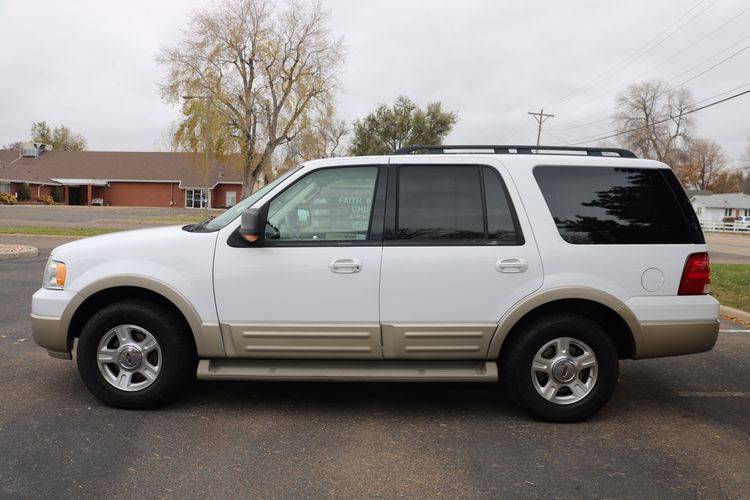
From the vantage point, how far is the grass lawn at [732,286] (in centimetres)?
960

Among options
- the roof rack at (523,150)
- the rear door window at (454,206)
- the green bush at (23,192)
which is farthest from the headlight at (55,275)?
the green bush at (23,192)

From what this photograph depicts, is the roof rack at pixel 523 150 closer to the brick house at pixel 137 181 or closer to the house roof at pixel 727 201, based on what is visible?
the brick house at pixel 137 181

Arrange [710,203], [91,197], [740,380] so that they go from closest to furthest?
[740,380] < [91,197] < [710,203]

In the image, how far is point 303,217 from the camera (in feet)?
14.9

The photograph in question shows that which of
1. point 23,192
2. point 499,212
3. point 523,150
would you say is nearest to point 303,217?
point 499,212

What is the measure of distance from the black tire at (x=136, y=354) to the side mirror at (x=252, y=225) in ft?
2.83

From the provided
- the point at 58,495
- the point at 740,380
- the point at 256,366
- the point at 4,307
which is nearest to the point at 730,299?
the point at 740,380

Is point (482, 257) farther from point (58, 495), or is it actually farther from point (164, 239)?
point (58, 495)

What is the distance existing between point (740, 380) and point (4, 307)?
8728mm

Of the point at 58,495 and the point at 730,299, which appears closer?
the point at 58,495

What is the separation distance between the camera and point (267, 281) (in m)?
4.34

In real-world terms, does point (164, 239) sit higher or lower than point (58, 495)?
higher

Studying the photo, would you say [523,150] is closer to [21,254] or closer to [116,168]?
[21,254]

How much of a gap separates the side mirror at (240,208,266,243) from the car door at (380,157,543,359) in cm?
89
